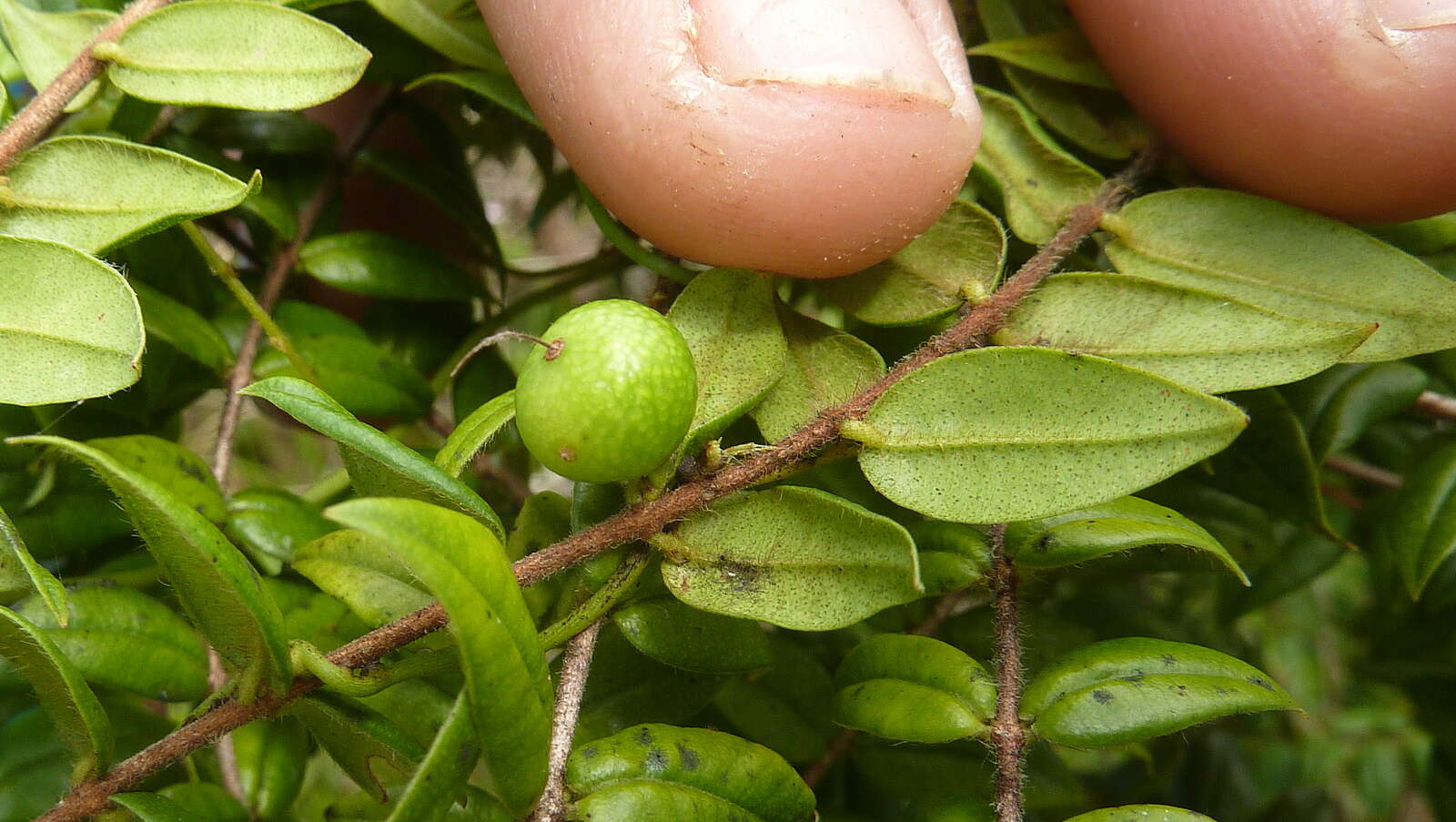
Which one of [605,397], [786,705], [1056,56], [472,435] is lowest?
[786,705]

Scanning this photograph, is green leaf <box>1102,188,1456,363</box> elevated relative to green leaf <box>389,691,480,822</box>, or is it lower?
elevated

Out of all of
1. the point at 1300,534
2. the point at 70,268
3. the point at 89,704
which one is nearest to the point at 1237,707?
the point at 1300,534

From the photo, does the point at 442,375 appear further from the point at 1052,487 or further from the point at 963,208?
the point at 1052,487

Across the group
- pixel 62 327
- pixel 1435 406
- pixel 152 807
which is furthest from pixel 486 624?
pixel 1435 406

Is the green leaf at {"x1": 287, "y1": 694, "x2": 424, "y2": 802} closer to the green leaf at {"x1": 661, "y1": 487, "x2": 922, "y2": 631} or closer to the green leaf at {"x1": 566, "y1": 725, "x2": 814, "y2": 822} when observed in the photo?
the green leaf at {"x1": 566, "y1": 725, "x2": 814, "y2": 822}

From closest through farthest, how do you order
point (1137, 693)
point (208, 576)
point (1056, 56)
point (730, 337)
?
point (208, 576) → point (1137, 693) → point (730, 337) → point (1056, 56)

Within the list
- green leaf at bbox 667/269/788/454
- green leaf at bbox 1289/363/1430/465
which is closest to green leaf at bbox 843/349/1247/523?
green leaf at bbox 667/269/788/454

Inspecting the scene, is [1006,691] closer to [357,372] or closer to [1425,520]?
[1425,520]
